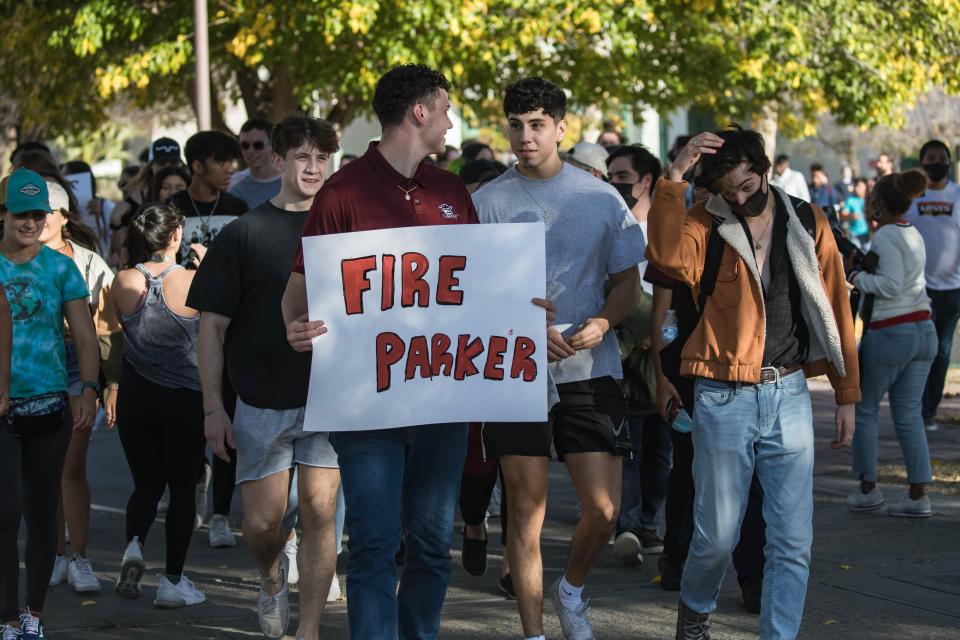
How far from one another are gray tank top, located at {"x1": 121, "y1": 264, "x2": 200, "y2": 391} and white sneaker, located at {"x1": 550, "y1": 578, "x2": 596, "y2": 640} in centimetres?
201

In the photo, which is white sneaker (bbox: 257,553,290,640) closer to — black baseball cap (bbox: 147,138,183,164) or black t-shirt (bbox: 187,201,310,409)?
black t-shirt (bbox: 187,201,310,409)

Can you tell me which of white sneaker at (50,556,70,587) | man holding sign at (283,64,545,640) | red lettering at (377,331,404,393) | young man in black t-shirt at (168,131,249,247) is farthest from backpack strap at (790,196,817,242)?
white sneaker at (50,556,70,587)

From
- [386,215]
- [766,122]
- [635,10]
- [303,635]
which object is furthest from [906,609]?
[766,122]

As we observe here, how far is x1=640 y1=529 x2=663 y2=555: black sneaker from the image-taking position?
7.79 meters

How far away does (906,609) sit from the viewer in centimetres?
649

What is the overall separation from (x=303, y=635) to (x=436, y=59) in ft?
41.4

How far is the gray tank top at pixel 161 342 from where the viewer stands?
7066 mm

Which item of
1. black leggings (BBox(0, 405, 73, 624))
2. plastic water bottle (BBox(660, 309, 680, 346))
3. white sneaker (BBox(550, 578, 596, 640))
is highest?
plastic water bottle (BBox(660, 309, 680, 346))

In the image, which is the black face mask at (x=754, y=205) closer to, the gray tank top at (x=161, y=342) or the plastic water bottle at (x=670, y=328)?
the plastic water bottle at (x=670, y=328)

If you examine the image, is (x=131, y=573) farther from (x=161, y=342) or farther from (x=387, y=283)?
(x=387, y=283)

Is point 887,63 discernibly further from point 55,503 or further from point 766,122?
point 55,503

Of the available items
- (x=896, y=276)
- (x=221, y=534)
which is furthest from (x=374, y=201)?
(x=896, y=276)

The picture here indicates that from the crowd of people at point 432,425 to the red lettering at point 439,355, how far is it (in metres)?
0.25

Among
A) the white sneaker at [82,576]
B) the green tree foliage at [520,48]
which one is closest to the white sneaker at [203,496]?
the white sneaker at [82,576]
